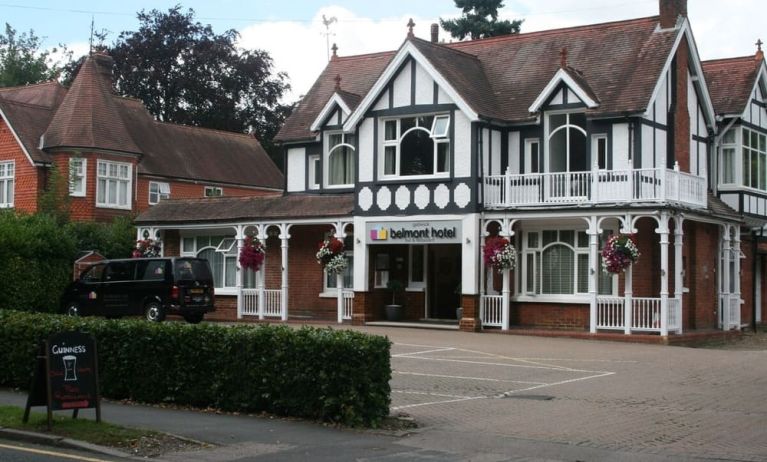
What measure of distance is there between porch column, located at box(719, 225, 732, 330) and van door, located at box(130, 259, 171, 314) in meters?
16.7

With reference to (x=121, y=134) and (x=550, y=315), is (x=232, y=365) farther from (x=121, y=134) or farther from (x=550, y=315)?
(x=121, y=134)

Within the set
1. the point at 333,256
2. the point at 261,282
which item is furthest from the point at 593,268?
the point at 261,282

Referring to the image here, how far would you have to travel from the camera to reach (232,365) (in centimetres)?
1439

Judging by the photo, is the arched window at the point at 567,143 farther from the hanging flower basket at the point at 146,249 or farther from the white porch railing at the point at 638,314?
the hanging flower basket at the point at 146,249

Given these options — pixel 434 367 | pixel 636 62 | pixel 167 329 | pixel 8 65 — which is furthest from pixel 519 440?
pixel 8 65

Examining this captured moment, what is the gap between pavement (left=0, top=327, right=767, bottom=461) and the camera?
38.2ft

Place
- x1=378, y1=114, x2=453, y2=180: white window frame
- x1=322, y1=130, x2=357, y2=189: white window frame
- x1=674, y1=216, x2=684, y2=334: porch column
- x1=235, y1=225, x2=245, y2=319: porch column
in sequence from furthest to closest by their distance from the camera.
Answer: x1=322, y1=130, x2=357, y2=189: white window frame → x1=235, y1=225, x2=245, y2=319: porch column → x1=378, y1=114, x2=453, y2=180: white window frame → x1=674, y1=216, x2=684, y2=334: porch column

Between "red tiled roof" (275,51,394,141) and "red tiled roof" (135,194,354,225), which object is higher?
"red tiled roof" (275,51,394,141)

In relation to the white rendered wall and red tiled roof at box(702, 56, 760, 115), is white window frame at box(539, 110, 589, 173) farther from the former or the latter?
the white rendered wall

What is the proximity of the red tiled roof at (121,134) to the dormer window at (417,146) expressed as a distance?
14715 millimetres

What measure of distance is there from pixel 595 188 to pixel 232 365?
15663 mm

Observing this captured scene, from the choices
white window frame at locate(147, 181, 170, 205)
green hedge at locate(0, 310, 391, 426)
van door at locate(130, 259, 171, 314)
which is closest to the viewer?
green hedge at locate(0, 310, 391, 426)

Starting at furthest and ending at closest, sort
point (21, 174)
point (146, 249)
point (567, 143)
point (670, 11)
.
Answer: point (21, 174)
point (146, 249)
point (670, 11)
point (567, 143)

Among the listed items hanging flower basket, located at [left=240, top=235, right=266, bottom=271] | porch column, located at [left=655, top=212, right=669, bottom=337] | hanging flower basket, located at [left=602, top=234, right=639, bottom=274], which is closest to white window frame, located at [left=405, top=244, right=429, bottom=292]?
hanging flower basket, located at [left=240, top=235, right=266, bottom=271]
